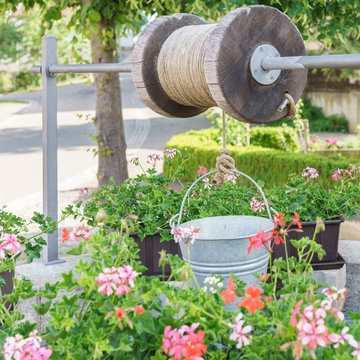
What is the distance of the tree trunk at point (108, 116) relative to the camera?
5.40 meters

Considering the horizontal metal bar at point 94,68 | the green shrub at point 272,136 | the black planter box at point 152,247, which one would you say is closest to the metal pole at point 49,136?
the horizontal metal bar at point 94,68

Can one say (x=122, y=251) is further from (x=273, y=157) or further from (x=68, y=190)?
(x=68, y=190)

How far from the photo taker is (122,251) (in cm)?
155

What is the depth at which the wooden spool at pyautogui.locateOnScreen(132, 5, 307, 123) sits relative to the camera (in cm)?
197

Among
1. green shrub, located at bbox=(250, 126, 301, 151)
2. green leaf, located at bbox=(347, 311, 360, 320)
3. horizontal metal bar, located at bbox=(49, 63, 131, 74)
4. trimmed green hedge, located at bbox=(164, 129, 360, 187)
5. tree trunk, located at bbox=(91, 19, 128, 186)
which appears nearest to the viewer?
green leaf, located at bbox=(347, 311, 360, 320)

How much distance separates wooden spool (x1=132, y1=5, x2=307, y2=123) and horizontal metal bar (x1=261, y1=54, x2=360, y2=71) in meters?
0.08

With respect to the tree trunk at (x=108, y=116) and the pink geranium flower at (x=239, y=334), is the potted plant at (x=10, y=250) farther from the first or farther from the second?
the tree trunk at (x=108, y=116)

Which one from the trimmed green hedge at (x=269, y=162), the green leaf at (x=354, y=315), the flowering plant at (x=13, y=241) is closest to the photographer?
the green leaf at (x=354, y=315)

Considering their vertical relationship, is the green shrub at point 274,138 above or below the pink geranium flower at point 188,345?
below

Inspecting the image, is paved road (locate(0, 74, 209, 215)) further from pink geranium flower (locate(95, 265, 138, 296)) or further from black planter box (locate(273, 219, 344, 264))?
pink geranium flower (locate(95, 265, 138, 296))

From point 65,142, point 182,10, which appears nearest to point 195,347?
point 182,10

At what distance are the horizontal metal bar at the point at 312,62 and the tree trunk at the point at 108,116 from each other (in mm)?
3518

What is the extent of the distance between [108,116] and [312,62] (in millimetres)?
3705

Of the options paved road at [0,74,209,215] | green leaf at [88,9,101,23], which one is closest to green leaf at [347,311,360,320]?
green leaf at [88,9,101,23]
